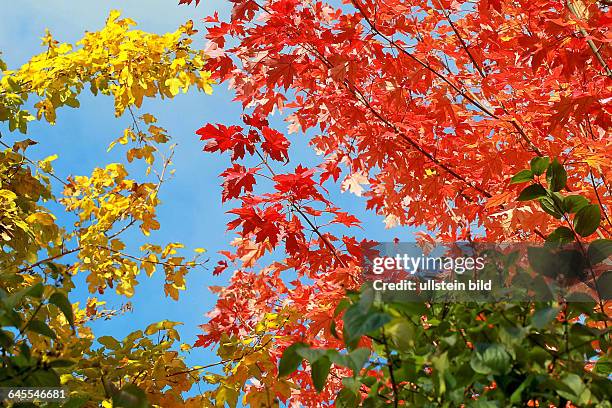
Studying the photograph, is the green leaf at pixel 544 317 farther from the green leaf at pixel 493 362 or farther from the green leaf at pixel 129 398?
the green leaf at pixel 129 398

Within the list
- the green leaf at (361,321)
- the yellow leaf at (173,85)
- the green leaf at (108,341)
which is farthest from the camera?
the yellow leaf at (173,85)

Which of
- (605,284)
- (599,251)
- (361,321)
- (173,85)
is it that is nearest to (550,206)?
(599,251)

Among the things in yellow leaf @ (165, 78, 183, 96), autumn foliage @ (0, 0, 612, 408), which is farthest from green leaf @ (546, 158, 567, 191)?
yellow leaf @ (165, 78, 183, 96)

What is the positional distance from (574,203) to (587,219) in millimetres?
70

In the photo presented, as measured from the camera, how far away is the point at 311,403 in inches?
216

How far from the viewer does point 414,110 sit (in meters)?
4.53

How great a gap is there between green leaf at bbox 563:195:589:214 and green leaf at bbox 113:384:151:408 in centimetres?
154

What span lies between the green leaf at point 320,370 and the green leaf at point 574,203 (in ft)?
3.33

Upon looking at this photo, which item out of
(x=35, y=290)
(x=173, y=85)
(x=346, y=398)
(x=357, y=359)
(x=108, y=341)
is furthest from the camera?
(x=173, y=85)

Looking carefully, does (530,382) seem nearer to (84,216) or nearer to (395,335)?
(395,335)

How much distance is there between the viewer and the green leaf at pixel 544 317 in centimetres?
145

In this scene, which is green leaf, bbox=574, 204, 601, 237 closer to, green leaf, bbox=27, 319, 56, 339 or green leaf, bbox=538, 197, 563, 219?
green leaf, bbox=538, 197, 563, 219

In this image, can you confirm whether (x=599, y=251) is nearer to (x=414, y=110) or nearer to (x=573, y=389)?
(x=573, y=389)

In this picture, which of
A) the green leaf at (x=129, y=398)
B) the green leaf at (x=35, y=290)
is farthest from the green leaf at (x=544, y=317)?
the green leaf at (x=35, y=290)
